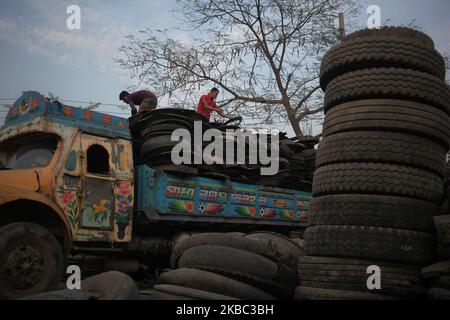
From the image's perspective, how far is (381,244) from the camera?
3.65 meters

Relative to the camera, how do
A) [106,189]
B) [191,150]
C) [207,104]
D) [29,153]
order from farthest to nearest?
1. [207,104]
2. [191,150]
3. [106,189]
4. [29,153]

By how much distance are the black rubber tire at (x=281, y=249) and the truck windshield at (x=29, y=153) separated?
2833 millimetres

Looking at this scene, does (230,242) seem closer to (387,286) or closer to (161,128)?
(387,286)

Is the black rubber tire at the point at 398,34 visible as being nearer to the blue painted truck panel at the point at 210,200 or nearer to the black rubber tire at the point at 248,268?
the black rubber tire at the point at 248,268

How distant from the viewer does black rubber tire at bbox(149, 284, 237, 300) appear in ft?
10.8

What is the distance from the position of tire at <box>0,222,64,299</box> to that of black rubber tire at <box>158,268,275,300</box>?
1603 millimetres

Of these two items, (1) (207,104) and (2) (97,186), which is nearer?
(2) (97,186)

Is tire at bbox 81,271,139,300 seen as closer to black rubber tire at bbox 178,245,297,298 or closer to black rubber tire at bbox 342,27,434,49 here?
black rubber tire at bbox 178,245,297,298

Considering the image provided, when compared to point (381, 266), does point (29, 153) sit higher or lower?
higher

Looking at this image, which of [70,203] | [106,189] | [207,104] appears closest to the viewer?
[70,203]

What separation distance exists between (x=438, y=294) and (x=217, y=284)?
1.77m

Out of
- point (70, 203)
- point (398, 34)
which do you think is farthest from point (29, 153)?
point (398, 34)

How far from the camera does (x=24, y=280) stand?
170 inches

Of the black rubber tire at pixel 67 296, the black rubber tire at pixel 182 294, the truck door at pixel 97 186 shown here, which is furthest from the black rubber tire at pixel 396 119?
the truck door at pixel 97 186
